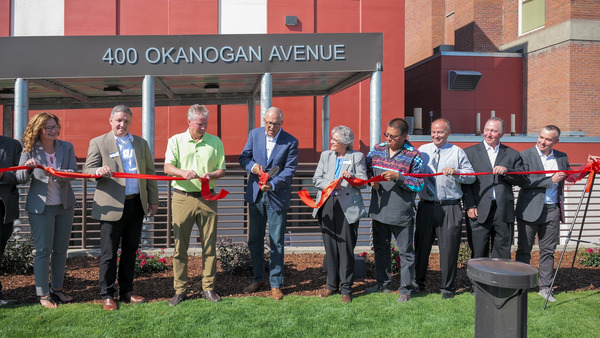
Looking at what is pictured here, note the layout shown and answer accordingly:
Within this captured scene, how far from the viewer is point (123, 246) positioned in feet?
16.0

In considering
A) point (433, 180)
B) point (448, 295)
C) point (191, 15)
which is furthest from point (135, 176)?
point (191, 15)

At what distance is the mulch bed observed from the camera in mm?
5332

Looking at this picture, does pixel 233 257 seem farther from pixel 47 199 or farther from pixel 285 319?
pixel 47 199

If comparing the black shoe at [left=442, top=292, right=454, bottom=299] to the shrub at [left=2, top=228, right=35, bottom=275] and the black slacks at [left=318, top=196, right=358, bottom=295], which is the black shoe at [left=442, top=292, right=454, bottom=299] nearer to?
the black slacks at [left=318, top=196, right=358, bottom=295]

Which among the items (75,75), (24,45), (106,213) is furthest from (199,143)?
(24,45)

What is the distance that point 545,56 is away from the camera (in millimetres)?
16656

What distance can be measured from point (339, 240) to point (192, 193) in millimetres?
1716

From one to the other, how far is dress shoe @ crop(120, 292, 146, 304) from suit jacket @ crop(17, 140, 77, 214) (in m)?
1.13

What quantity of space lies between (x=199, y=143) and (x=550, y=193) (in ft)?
13.7

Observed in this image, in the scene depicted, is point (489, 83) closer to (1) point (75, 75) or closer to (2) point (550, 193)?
(2) point (550, 193)

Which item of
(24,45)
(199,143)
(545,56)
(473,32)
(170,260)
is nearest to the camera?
(199,143)

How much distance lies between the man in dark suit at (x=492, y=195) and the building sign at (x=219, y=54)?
4139 mm

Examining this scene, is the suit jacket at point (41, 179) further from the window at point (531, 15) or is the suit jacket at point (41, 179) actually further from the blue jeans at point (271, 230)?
the window at point (531, 15)

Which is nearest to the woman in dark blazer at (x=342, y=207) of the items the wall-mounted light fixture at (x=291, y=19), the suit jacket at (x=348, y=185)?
the suit jacket at (x=348, y=185)
